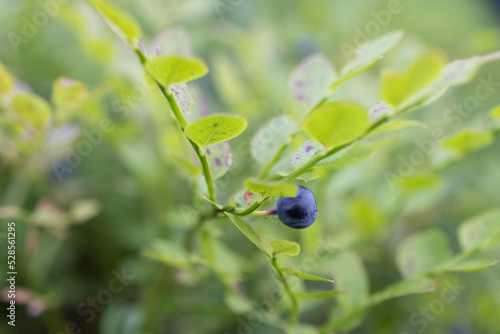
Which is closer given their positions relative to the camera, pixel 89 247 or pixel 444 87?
pixel 444 87

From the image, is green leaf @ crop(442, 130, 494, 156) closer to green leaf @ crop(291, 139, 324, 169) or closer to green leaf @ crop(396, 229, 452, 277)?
green leaf @ crop(396, 229, 452, 277)

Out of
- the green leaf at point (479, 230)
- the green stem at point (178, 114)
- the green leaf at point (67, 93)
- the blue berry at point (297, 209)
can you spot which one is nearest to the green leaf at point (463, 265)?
the green leaf at point (479, 230)

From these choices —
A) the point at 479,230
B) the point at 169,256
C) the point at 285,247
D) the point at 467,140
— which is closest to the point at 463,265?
the point at 479,230

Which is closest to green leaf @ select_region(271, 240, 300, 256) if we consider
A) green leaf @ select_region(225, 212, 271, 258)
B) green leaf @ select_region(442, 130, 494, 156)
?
green leaf @ select_region(225, 212, 271, 258)

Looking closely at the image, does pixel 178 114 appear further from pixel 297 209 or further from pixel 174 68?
pixel 297 209

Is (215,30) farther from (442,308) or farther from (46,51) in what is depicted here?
(442,308)

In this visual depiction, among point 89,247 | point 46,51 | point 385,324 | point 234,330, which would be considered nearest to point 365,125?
point 385,324

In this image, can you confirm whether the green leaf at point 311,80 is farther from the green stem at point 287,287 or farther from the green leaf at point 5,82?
the green leaf at point 5,82
